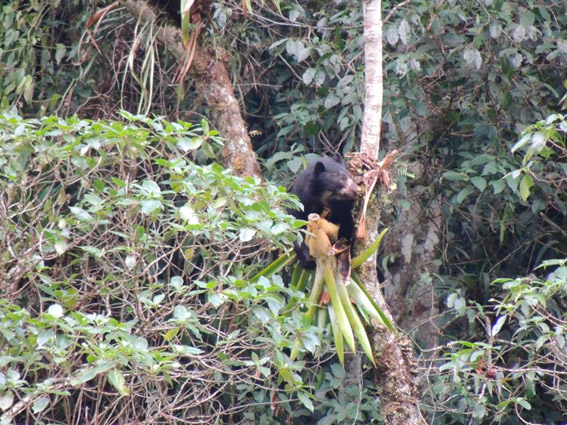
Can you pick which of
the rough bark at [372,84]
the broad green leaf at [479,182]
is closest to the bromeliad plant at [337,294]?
the rough bark at [372,84]

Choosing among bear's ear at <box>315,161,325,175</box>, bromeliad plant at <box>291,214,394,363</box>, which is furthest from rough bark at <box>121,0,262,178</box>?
bromeliad plant at <box>291,214,394,363</box>

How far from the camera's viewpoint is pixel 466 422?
5512 millimetres

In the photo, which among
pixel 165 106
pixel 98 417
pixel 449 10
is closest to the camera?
pixel 98 417

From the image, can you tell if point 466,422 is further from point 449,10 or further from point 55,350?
point 55,350

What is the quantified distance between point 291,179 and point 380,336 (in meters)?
1.57

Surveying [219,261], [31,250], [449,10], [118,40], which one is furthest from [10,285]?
[449,10]

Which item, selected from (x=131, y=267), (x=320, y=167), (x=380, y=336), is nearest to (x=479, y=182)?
(x=320, y=167)

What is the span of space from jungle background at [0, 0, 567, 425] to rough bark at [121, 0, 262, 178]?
3 centimetres

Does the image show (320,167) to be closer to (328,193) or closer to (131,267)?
(328,193)

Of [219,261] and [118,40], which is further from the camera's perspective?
[118,40]

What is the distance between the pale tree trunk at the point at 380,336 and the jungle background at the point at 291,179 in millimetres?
91

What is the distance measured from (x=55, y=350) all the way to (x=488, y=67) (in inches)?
123

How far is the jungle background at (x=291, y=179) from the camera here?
3732 millimetres

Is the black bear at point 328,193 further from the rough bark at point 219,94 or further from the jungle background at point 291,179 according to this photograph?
the rough bark at point 219,94
